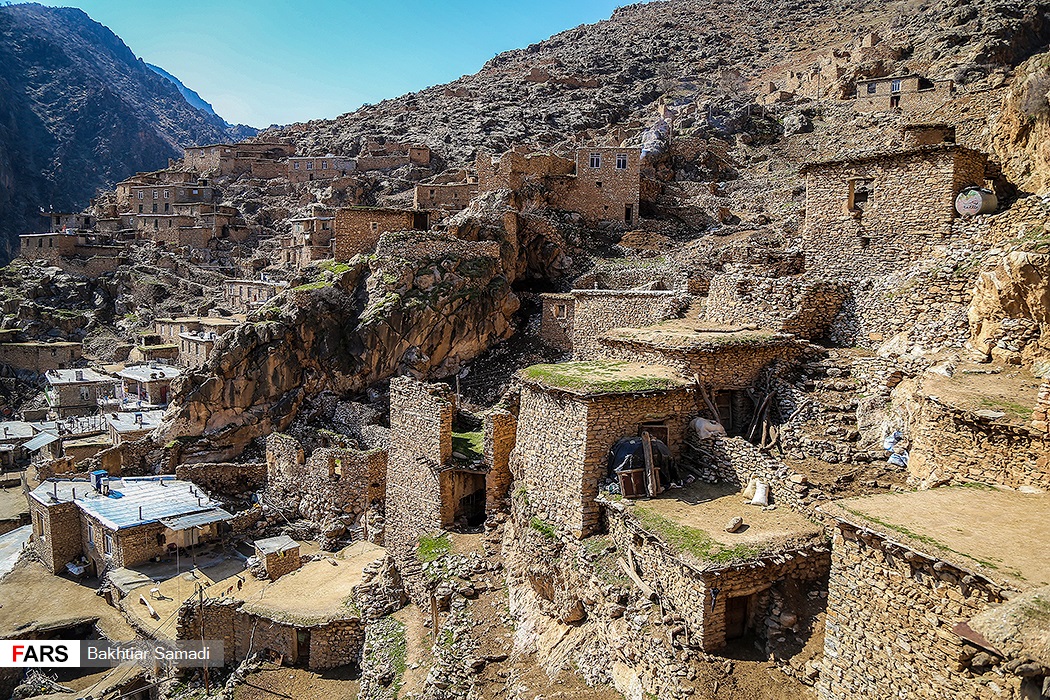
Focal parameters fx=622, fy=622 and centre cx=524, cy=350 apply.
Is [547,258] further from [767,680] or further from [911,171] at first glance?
[767,680]

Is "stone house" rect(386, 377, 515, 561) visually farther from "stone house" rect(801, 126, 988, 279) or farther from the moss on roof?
"stone house" rect(801, 126, 988, 279)

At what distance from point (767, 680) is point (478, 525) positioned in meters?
7.80

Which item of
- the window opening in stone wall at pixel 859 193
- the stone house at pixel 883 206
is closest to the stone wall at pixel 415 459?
the stone house at pixel 883 206

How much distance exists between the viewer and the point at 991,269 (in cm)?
859

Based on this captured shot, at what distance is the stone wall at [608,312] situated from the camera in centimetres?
1817

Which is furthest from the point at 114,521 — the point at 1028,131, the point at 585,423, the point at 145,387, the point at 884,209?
the point at 1028,131

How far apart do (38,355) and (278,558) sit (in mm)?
34227

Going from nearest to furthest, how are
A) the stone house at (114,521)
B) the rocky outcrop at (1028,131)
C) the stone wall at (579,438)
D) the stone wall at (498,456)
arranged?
the stone wall at (579,438) → the rocky outcrop at (1028,131) → the stone wall at (498,456) → the stone house at (114,521)

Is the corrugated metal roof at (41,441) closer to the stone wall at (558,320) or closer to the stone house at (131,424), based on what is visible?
the stone house at (131,424)

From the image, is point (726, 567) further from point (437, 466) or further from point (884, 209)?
point (884, 209)

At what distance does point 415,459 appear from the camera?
1377 centimetres

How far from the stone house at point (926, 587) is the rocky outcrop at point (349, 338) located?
2155 cm

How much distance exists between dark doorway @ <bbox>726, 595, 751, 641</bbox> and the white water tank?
7558 millimetres

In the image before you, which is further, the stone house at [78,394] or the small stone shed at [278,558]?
the stone house at [78,394]
